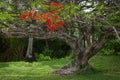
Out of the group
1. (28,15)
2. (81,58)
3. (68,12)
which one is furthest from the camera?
(81,58)

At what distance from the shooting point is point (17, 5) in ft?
37.6

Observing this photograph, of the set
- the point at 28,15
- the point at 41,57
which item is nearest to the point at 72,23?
the point at 28,15

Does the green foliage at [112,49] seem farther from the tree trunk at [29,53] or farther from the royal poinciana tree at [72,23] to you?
the royal poinciana tree at [72,23]

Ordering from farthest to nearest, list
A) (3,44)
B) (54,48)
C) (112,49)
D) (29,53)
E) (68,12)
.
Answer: (54,48)
(3,44)
(112,49)
(29,53)
(68,12)

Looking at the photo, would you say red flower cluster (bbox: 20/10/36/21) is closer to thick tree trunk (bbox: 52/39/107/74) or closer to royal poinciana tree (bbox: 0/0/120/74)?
royal poinciana tree (bbox: 0/0/120/74)

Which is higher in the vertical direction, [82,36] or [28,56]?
[82,36]

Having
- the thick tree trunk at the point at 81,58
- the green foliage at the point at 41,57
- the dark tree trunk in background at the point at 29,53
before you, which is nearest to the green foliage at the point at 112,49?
the green foliage at the point at 41,57

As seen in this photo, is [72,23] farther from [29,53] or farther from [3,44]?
[3,44]

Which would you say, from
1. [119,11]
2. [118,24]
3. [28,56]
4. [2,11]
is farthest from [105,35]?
[28,56]

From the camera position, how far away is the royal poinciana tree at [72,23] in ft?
32.2

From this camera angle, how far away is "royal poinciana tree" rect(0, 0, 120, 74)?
9.82 meters

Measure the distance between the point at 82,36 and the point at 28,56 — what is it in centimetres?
807

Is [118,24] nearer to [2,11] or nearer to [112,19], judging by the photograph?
[112,19]

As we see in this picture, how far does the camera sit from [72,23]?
11.8 m
